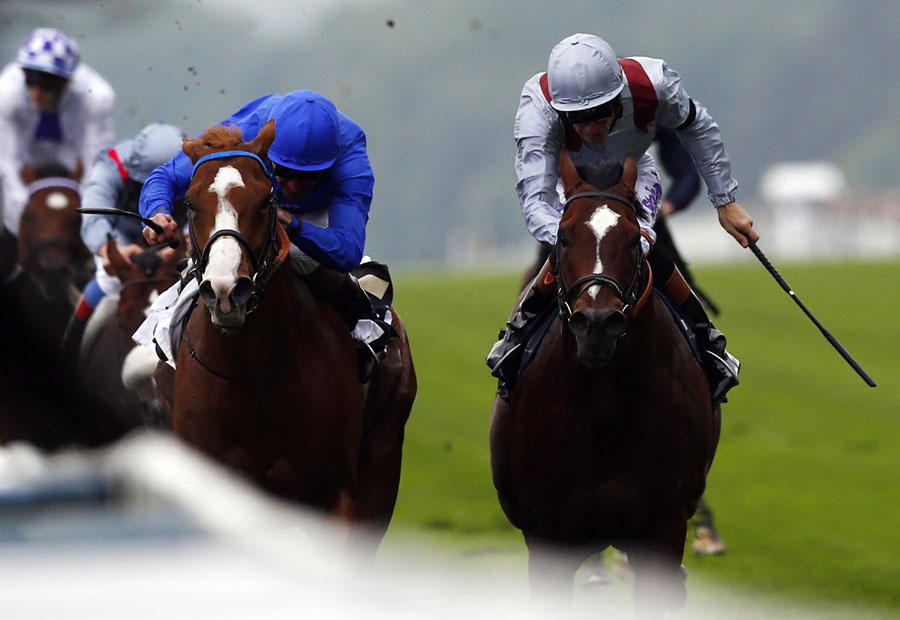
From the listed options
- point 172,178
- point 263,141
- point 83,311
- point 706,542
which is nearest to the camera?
point 263,141

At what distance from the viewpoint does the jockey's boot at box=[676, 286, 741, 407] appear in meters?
6.26

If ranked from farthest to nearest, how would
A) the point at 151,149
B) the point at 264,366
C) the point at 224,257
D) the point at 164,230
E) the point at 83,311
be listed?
the point at 83,311, the point at 151,149, the point at 164,230, the point at 264,366, the point at 224,257

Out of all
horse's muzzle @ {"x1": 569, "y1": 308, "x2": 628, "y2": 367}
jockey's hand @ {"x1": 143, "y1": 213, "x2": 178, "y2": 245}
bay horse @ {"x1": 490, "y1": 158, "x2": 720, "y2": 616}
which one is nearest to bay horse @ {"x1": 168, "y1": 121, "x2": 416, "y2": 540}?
jockey's hand @ {"x1": 143, "y1": 213, "x2": 178, "y2": 245}

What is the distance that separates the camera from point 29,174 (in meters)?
9.47

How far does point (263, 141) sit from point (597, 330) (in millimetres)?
1281

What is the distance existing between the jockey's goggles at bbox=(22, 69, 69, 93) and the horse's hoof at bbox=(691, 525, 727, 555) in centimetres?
439

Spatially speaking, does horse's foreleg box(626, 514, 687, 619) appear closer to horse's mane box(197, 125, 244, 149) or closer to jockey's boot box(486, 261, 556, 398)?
jockey's boot box(486, 261, 556, 398)

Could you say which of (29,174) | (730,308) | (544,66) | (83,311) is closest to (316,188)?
(83,311)

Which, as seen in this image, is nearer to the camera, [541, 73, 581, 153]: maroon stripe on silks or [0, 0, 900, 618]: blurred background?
[0, 0, 900, 618]: blurred background

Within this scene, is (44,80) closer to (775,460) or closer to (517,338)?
(517,338)

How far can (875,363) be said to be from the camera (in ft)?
64.1

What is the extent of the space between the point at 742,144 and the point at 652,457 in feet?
364

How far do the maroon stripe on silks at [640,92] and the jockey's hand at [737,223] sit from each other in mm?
479

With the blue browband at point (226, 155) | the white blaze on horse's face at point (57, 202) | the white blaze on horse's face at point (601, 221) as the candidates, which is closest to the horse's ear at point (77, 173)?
the white blaze on horse's face at point (57, 202)
